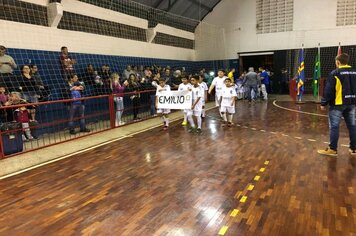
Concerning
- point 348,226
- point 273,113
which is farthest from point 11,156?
point 273,113

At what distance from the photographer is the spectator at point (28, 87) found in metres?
7.79

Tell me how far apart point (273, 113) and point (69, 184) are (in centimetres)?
874

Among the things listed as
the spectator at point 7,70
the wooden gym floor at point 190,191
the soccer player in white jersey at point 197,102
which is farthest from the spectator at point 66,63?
the soccer player in white jersey at point 197,102

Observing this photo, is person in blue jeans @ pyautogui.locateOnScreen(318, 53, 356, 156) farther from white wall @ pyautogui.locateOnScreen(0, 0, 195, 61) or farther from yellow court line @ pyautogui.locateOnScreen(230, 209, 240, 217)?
white wall @ pyautogui.locateOnScreen(0, 0, 195, 61)

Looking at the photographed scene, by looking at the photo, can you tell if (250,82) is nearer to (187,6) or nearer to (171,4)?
(171,4)

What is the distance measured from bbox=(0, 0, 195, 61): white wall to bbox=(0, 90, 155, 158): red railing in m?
2.01

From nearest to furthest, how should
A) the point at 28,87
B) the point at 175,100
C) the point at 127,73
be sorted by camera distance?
the point at 28,87, the point at 175,100, the point at 127,73

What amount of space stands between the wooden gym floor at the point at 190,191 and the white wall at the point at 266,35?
1291cm

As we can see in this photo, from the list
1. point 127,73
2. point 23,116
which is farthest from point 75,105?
point 127,73

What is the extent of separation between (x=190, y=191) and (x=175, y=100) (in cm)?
494

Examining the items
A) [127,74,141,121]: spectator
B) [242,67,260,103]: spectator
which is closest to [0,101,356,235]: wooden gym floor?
[127,74,141,121]: spectator

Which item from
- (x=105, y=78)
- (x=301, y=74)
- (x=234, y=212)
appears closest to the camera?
(x=234, y=212)

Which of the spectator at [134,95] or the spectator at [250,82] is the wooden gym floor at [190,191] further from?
the spectator at [250,82]

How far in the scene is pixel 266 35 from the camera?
19.2 meters
